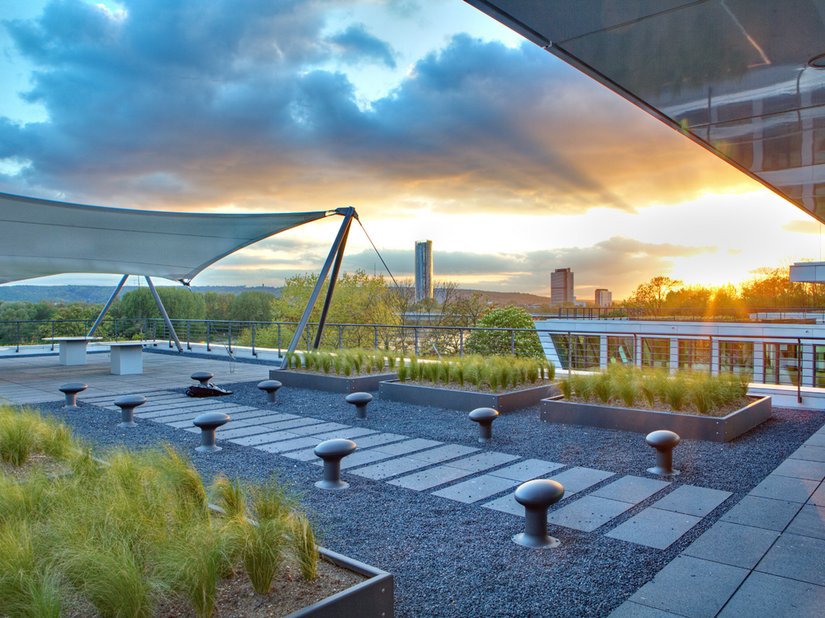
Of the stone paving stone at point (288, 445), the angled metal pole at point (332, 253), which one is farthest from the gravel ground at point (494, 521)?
the angled metal pole at point (332, 253)

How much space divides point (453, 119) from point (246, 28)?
4.24 metres

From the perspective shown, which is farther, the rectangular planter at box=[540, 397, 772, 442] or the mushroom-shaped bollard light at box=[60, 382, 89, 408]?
the mushroom-shaped bollard light at box=[60, 382, 89, 408]

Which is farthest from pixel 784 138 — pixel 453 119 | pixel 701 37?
pixel 453 119

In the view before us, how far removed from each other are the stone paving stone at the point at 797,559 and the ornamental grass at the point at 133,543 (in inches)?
91.8

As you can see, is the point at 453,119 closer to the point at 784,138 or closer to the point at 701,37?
the point at 784,138

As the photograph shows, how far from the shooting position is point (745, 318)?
31.5 meters

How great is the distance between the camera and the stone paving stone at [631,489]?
414cm

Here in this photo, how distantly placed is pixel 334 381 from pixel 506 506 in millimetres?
5764

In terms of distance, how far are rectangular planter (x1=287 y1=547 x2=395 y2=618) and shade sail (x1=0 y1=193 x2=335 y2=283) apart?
774cm

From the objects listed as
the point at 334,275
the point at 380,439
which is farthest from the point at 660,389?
the point at 334,275

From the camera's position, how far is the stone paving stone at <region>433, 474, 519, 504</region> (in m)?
4.21

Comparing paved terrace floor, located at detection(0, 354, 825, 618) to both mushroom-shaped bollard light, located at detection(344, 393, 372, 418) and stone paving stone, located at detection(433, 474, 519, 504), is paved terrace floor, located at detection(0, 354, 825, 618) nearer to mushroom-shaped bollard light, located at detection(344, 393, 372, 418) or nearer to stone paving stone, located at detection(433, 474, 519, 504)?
stone paving stone, located at detection(433, 474, 519, 504)

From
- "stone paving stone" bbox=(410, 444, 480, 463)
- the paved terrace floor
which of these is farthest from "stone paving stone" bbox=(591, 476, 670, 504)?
"stone paving stone" bbox=(410, 444, 480, 463)

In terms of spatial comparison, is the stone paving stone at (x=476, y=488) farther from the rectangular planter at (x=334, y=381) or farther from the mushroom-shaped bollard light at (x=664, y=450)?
the rectangular planter at (x=334, y=381)
